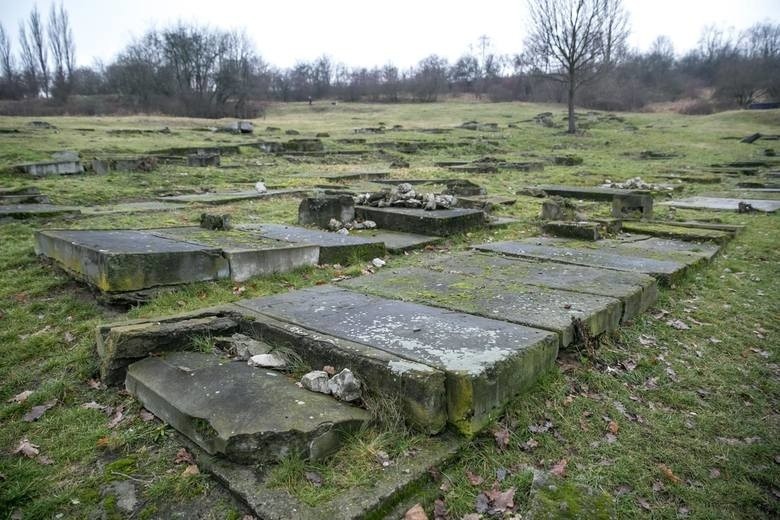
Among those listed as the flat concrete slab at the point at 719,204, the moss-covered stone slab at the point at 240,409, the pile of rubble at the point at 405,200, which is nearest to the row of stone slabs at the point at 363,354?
the moss-covered stone slab at the point at 240,409

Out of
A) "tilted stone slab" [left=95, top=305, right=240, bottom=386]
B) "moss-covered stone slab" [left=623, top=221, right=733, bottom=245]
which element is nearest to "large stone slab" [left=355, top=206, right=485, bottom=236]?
"moss-covered stone slab" [left=623, top=221, right=733, bottom=245]

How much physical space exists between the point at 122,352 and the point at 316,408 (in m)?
1.24

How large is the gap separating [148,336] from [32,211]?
529 centimetres

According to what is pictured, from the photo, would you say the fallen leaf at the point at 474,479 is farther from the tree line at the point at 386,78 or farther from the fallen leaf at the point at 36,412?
the tree line at the point at 386,78

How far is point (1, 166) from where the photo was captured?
11031mm

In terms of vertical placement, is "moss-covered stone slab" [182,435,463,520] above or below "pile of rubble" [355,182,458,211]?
below

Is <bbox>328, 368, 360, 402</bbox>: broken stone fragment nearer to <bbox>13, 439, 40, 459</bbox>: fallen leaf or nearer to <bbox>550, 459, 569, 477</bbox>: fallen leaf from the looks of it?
<bbox>550, 459, 569, 477</bbox>: fallen leaf

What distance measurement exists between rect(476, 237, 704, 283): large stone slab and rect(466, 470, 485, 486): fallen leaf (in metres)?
2.77

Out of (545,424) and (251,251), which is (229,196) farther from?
(545,424)

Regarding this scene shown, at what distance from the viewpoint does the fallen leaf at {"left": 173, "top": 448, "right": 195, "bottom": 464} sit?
217 cm

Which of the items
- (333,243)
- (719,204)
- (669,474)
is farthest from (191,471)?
(719,204)

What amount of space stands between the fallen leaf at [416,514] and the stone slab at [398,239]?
11.6 ft

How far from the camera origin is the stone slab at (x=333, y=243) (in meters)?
4.91

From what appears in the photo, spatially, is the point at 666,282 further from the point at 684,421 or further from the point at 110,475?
the point at 110,475
